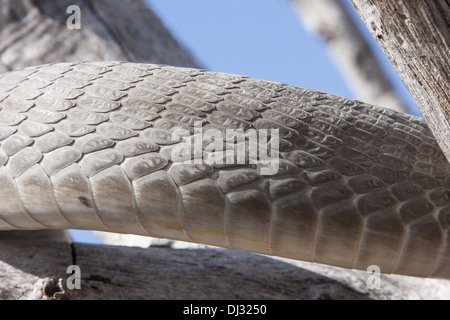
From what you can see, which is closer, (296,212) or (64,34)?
(296,212)

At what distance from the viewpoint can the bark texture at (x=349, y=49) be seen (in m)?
5.69

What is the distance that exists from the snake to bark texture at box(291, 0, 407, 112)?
4271 millimetres

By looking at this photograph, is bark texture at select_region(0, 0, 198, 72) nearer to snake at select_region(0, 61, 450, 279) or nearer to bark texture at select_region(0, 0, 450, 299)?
bark texture at select_region(0, 0, 450, 299)

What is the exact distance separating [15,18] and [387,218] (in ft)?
8.04

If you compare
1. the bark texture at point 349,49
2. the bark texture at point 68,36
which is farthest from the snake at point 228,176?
the bark texture at point 349,49

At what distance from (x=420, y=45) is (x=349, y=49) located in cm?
468

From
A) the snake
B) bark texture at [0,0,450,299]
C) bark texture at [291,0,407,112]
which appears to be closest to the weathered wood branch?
bark texture at [0,0,450,299]

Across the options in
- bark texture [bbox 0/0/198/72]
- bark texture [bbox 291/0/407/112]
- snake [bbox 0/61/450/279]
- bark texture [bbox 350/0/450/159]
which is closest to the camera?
bark texture [bbox 350/0/450/159]

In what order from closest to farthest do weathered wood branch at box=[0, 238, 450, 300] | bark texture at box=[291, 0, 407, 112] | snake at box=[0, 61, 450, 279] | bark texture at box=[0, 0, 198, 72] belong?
snake at box=[0, 61, 450, 279]
weathered wood branch at box=[0, 238, 450, 300]
bark texture at box=[0, 0, 198, 72]
bark texture at box=[291, 0, 407, 112]

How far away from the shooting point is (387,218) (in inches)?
56.0

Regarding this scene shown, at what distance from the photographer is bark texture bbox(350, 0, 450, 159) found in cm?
116

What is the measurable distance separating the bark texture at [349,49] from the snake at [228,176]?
427cm
